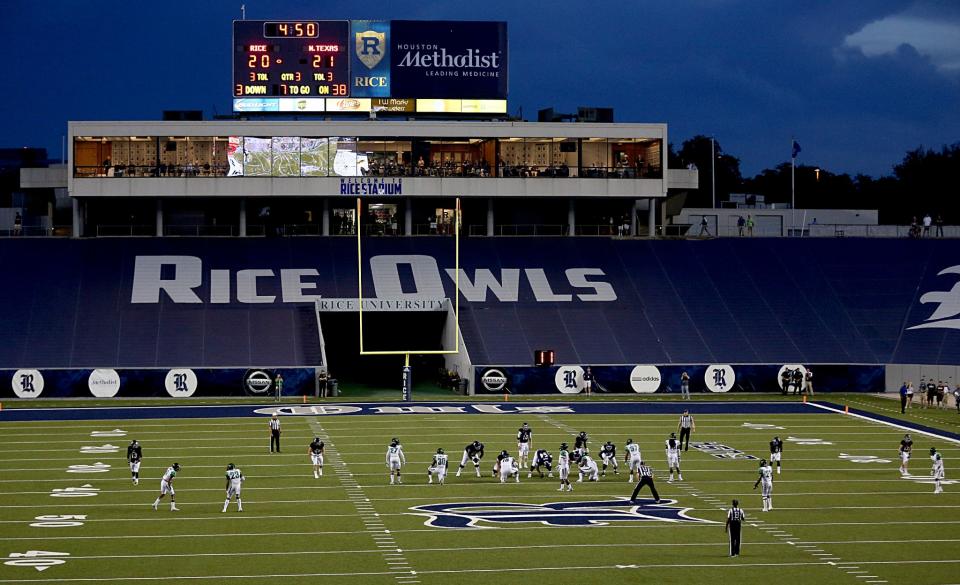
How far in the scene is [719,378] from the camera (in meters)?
48.8

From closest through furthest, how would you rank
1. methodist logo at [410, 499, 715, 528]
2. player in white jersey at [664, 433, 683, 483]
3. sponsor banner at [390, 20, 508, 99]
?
methodist logo at [410, 499, 715, 528]
player in white jersey at [664, 433, 683, 483]
sponsor banner at [390, 20, 508, 99]

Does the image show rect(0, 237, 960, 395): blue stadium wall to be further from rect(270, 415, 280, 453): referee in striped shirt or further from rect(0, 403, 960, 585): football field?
rect(270, 415, 280, 453): referee in striped shirt

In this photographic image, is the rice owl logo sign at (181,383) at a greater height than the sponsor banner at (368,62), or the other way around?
the sponsor banner at (368,62)

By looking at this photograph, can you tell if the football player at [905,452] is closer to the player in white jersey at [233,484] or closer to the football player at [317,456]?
the football player at [317,456]

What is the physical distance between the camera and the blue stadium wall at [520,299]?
48.8 meters

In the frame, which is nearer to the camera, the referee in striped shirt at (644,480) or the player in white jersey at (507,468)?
the referee in striped shirt at (644,480)

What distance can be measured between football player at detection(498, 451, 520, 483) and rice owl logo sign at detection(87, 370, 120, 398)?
20.4m

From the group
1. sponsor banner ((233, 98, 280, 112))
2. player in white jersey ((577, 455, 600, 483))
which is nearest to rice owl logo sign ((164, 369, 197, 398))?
sponsor banner ((233, 98, 280, 112))

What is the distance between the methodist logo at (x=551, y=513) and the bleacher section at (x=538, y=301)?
823 inches

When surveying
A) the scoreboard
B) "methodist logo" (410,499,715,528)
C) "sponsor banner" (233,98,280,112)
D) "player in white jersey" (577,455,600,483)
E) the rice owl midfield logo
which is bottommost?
"methodist logo" (410,499,715,528)

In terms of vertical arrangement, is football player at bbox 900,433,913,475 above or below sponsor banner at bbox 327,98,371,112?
below

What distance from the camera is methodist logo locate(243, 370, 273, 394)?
4647 cm

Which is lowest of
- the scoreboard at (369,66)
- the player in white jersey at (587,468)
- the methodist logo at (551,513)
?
the methodist logo at (551,513)

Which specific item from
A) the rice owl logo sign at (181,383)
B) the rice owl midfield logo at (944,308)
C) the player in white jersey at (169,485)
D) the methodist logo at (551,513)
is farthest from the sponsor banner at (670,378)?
the player in white jersey at (169,485)
